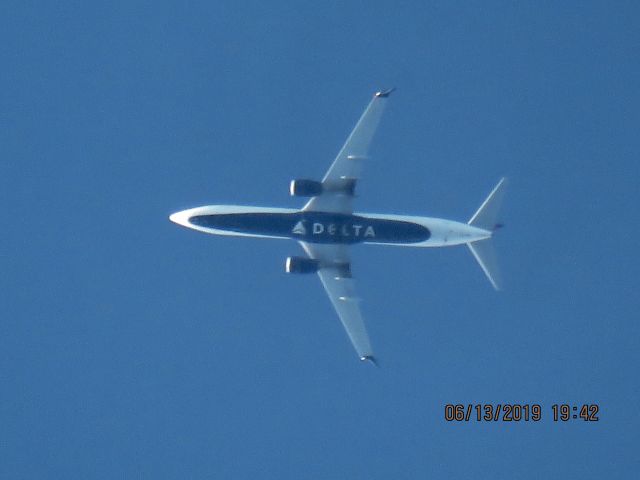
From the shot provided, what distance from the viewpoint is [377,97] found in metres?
20.6

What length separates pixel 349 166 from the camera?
2134 centimetres

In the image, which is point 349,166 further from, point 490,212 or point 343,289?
point 490,212

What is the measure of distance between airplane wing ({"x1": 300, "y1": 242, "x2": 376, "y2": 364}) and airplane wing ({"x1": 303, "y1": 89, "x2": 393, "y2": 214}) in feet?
5.03

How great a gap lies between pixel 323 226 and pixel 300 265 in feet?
4.95

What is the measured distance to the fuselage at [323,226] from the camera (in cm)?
2167

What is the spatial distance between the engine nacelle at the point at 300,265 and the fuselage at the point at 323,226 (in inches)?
28.6

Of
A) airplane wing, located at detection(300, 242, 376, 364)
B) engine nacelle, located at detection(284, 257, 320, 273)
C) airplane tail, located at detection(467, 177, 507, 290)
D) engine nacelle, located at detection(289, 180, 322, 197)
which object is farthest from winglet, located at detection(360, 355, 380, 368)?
engine nacelle, located at detection(289, 180, 322, 197)

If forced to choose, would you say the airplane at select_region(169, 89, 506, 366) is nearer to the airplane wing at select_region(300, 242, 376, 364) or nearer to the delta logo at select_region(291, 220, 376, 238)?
Result: the delta logo at select_region(291, 220, 376, 238)

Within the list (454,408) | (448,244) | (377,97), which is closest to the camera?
(377,97)

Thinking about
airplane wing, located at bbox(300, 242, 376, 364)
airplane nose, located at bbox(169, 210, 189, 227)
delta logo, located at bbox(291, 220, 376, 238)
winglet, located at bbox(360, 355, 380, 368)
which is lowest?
winglet, located at bbox(360, 355, 380, 368)

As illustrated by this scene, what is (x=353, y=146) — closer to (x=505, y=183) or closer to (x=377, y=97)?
(x=377, y=97)

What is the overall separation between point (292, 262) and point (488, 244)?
659cm

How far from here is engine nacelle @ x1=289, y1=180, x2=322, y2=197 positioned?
2109cm

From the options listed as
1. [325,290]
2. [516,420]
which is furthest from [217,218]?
[516,420]
